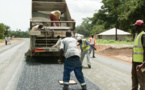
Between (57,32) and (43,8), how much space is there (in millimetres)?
5170

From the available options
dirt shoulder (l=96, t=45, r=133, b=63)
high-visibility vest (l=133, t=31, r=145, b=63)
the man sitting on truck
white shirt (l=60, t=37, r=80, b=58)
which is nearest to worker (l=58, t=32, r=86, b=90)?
white shirt (l=60, t=37, r=80, b=58)

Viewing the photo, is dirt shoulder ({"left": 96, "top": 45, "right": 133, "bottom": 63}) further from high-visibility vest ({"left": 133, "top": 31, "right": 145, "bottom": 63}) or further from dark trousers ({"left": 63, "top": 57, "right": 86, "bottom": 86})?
high-visibility vest ({"left": 133, "top": 31, "right": 145, "bottom": 63})

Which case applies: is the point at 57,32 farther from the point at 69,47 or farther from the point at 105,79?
the point at 69,47

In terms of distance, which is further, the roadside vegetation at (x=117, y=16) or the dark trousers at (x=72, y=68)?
the roadside vegetation at (x=117, y=16)

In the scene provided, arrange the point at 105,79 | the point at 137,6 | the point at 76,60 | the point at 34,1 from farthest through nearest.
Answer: the point at 137,6 → the point at 34,1 → the point at 105,79 → the point at 76,60

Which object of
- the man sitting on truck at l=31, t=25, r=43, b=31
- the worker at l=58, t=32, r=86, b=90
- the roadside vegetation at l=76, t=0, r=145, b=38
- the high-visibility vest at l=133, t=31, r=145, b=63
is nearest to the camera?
the high-visibility vest at l=133, t=31, r=145, b=63

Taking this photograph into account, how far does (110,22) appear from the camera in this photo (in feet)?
248

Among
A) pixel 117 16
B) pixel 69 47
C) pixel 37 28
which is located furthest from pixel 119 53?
pixel 117 16

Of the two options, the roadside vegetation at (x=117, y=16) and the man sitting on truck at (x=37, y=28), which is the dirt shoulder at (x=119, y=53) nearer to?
the roadside vegetation at (x=117, y=16)

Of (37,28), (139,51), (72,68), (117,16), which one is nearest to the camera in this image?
(139,51)

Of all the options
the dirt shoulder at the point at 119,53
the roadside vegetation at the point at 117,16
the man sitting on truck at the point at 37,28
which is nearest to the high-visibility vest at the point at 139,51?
the roadside vegetation at the point at 117,16

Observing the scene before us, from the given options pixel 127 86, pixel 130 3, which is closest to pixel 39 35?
pixel 127 86

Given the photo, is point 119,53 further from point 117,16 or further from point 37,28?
point 117,16

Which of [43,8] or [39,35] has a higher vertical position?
[43,8]
